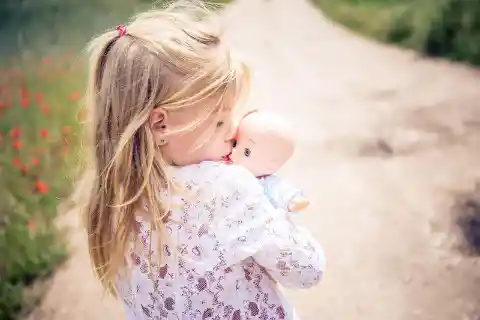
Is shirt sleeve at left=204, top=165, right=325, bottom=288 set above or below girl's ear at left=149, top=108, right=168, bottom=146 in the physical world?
below

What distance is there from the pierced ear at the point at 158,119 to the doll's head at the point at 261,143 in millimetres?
131

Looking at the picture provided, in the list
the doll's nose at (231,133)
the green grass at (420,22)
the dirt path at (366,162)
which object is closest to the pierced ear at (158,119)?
the doll's nose at (231,133)

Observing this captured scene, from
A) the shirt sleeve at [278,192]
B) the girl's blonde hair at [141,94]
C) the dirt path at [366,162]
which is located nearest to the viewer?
the girl's blonde hair at [141,94]

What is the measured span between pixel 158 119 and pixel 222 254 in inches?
8.2

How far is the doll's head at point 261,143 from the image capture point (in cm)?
105

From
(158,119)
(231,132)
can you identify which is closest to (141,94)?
(158,119)

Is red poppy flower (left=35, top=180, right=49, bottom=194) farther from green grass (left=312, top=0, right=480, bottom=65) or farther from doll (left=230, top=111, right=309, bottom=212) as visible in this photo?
green grass (left=312, top=0, right=480, bottom=65)

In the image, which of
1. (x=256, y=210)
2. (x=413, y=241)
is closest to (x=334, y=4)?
(x=413, y=241)

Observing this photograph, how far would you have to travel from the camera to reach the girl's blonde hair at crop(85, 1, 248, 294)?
37.4 inches

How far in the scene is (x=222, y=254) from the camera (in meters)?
0.98

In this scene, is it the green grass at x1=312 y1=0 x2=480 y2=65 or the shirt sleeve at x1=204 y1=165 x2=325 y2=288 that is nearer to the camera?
the shirt sleeve at x1=204 y1=165 x2=325 y2=288

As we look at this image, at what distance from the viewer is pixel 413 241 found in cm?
134

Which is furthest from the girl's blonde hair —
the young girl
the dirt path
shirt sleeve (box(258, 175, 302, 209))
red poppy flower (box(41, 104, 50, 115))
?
red poppy flower (box(41, 104, 50, 115))

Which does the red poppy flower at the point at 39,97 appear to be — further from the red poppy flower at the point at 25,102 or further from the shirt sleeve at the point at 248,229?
the shirt sleeve at the point at 248,229
